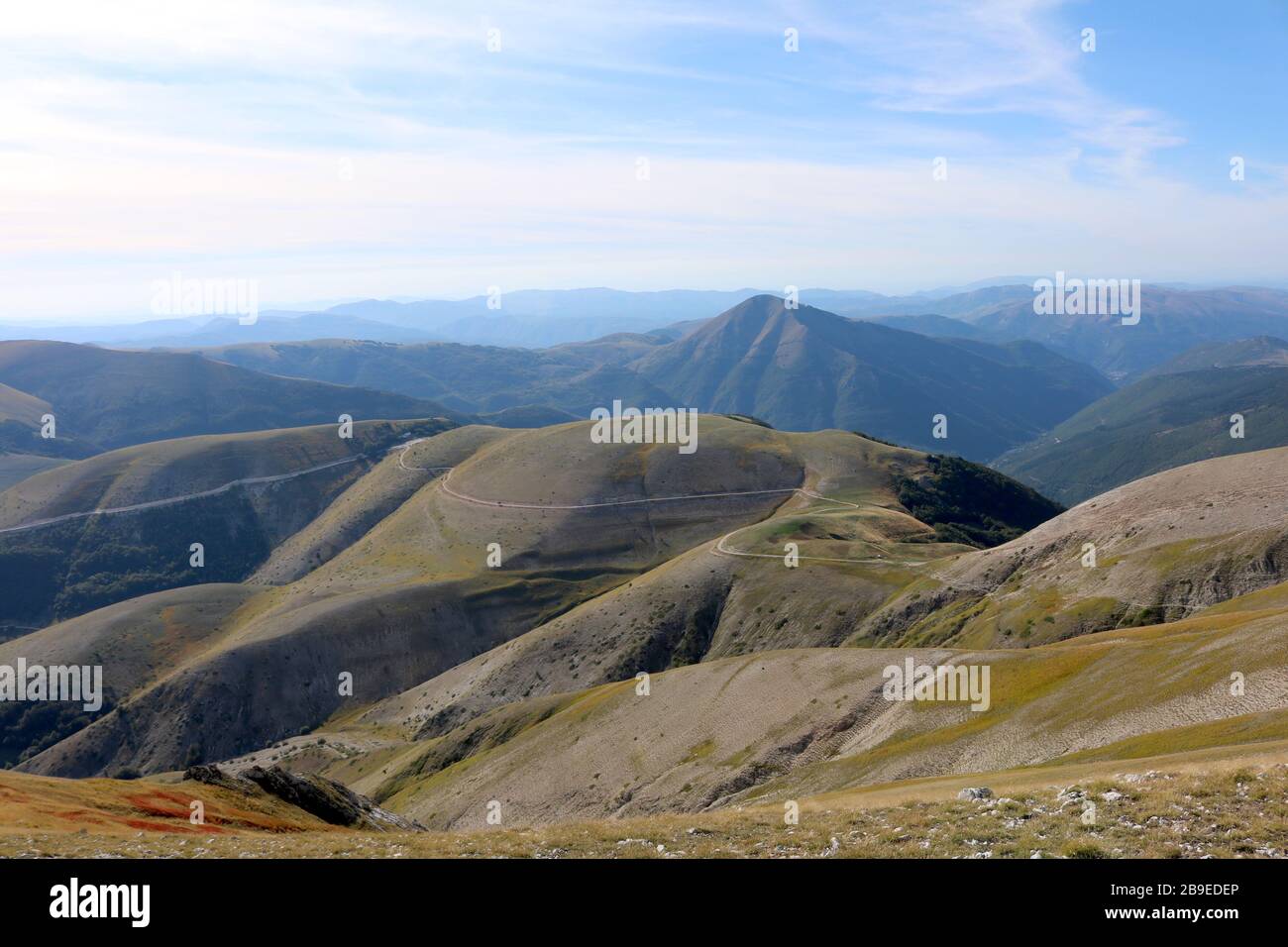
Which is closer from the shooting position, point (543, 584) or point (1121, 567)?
point (1121, 567)

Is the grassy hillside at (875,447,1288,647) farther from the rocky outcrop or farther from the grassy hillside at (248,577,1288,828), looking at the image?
the rocky outcrop

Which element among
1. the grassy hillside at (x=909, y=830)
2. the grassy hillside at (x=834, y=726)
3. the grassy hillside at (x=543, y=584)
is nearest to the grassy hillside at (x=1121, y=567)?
the grassy hillside at (x=834, y=726)

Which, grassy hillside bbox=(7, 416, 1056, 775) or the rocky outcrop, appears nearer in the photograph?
the rocky outcrop

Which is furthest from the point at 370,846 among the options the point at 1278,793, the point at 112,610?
the point at 112,610

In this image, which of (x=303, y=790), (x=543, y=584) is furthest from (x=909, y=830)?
(x=543, y=584)

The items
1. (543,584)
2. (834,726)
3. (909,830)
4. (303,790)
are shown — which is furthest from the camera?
(543,584)

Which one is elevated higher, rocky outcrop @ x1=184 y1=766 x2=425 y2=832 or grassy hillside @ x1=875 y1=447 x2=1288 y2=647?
grassy hillside @ x1=875 y1=447 x2=1288 y2=647

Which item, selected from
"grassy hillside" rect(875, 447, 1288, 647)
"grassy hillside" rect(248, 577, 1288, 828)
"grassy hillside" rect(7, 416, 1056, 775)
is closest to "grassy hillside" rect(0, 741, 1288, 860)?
"grassy hillside" rect(248, 577, 1288, 828)

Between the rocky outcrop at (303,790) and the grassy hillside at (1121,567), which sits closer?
the rocky outcrop at (303,790)

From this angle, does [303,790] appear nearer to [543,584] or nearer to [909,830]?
[909,830]

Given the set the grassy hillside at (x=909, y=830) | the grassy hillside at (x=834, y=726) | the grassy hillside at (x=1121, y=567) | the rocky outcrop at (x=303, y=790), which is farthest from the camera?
the grassy hillside at (x=1121, y=567)

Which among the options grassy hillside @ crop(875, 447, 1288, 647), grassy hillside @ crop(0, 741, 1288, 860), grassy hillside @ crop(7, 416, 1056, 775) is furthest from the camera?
grassy hillside @ crop(7, 416, 1056, 775)

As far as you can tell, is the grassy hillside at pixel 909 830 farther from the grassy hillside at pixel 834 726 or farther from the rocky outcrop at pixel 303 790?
the grassy hillside at pixel 834 726

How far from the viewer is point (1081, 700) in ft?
148
